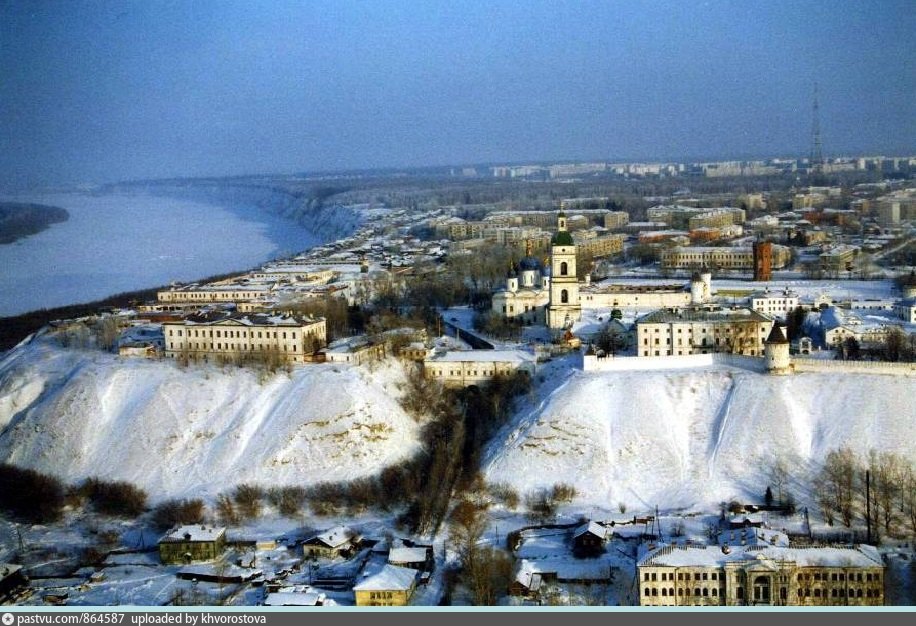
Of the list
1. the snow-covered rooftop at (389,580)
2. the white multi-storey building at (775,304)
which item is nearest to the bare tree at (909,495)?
the snow-covered rooftop at (389,580)

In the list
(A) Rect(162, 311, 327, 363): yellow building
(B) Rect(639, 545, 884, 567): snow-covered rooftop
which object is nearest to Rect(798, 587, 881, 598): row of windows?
(B) Rect(639, 545, 884, 567): snow-covered rooftop

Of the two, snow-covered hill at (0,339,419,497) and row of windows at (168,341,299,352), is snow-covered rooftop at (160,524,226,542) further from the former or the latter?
row of windows at (168,341,299,352)

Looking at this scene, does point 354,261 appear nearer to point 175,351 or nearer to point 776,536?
point 175,351

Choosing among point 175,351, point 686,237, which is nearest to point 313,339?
point 175,351

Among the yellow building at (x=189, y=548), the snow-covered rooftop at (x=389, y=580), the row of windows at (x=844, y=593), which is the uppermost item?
the row of windows at (x=844, y=593)

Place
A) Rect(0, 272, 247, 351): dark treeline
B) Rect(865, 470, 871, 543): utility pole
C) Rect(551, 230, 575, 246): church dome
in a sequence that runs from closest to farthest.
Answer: Rect(865, 470, 871, 543): utility pole, Rect(551, 230, 575, 246): church dome, Rect(0, 272, 247, 351): dark treeline

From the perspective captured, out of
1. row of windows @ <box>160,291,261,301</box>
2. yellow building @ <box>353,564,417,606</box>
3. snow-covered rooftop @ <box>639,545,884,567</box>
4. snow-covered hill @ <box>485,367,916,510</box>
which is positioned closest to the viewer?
snow-covered rooftop @ <box>639,545,884,567</box>

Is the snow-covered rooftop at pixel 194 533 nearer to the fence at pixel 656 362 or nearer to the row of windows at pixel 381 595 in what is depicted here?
the row of windows at pixel 381 595
